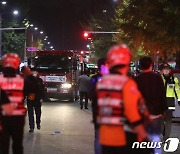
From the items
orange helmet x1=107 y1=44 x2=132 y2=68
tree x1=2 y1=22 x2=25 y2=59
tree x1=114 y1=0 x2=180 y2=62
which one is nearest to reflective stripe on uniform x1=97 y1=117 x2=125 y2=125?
orange helmet x1=107 y1=44 x2=132 y2=68

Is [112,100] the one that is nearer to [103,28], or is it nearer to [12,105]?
[12,105]

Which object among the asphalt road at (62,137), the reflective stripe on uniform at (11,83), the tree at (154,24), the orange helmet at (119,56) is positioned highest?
the tree at (154,24)

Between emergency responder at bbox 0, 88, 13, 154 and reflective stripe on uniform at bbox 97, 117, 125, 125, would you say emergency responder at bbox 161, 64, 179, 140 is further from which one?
reflective stripe on uniform at bbox 97, 117, 125, 125

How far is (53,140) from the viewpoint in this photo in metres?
12.8

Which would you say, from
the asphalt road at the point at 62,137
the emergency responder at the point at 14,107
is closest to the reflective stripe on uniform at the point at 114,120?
the emergency responder at the point at 14,107

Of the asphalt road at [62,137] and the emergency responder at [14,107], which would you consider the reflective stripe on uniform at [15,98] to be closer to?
the emergency responder at [14,107]

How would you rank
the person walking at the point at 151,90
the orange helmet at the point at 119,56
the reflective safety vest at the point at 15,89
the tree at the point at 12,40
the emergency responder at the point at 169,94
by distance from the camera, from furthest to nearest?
the tree at the point at 12,40
the emergency responder at the point at 169,94
the person walking at the point at 151,90
the reflective safety vest at the point at 15,89
the orange helmet at the point at 119,56

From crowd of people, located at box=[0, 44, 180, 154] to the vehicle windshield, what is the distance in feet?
56.5

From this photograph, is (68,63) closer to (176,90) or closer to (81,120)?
(81,120)

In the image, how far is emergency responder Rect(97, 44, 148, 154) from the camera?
562 cm

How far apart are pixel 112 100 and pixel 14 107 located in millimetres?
2549

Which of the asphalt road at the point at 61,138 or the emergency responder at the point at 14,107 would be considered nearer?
the emergency responder at the point at 14,107

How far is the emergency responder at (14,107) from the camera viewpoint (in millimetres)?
7590

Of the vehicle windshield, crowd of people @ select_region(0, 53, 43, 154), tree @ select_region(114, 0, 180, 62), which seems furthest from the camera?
the vehicle windshield
